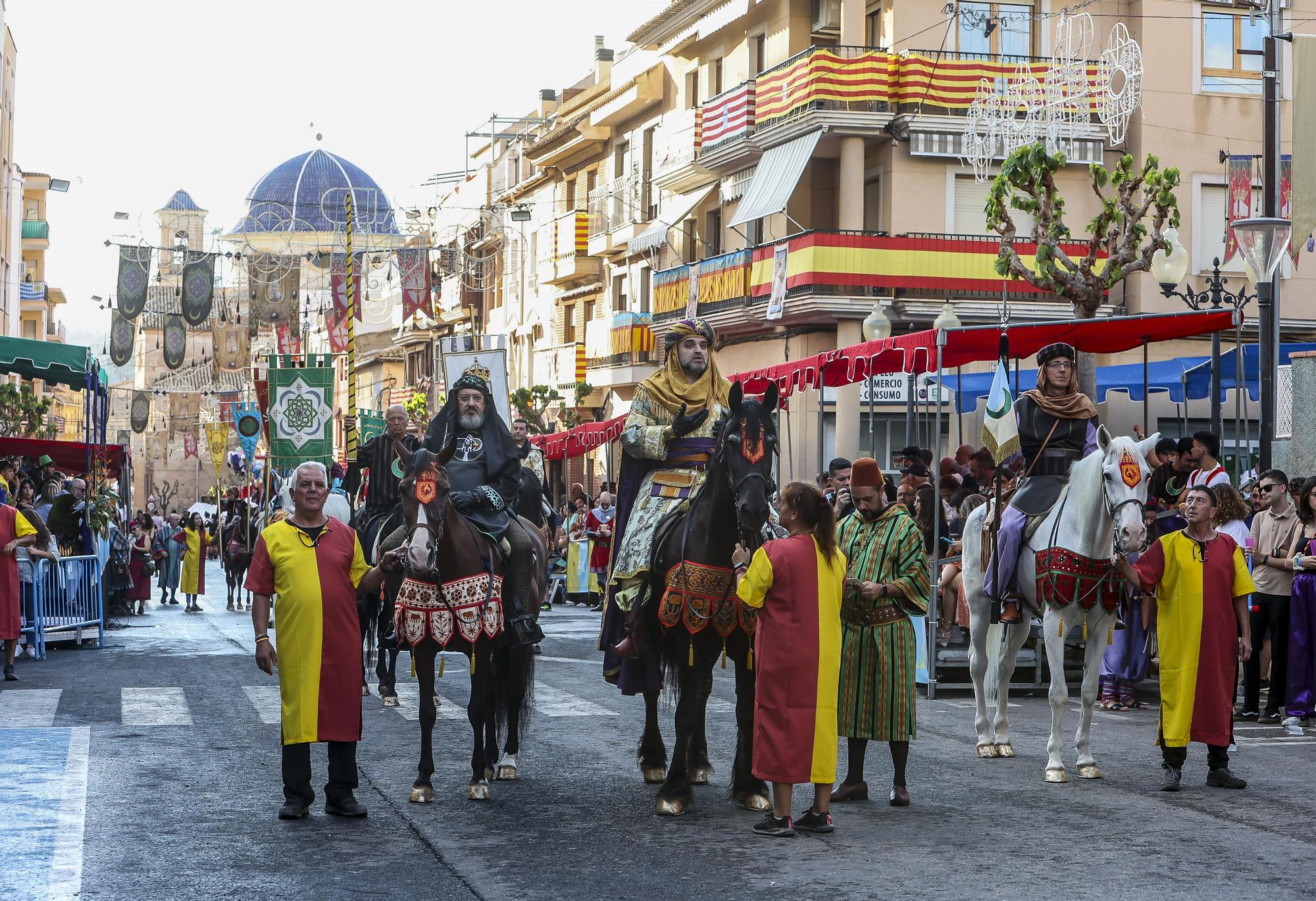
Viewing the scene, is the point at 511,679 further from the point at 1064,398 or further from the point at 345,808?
the point at 1064,398

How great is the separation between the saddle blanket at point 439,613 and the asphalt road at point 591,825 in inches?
35.5

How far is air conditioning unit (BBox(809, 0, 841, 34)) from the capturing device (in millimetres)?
36344

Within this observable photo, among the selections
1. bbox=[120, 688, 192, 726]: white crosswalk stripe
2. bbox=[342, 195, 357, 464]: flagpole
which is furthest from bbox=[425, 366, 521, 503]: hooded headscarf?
bbox=[342, 195, 357, 464]: flagpole

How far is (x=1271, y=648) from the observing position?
548 inches

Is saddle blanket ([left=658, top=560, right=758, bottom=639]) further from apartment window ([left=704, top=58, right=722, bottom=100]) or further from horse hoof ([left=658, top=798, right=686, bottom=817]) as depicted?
apartment window ([left=704, top=58, right=722, bottom=100])

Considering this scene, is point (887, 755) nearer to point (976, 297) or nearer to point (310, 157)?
point (976, 297)

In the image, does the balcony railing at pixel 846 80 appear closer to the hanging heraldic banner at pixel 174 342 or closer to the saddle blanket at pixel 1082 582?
the hanging heraldic banner at pixel 174 342

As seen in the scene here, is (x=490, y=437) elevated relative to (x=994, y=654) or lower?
elevated

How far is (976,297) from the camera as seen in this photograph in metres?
34.3

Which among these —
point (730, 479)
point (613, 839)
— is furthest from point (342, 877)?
point (730, 479)

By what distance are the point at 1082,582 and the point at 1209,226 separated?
2690 centimetres

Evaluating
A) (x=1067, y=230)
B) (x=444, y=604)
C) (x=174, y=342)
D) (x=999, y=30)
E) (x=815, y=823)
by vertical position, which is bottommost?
(x=815, y=823)

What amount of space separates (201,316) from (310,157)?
73.4 meters

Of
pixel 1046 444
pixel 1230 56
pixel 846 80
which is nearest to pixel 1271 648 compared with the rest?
pixel 1046 444
